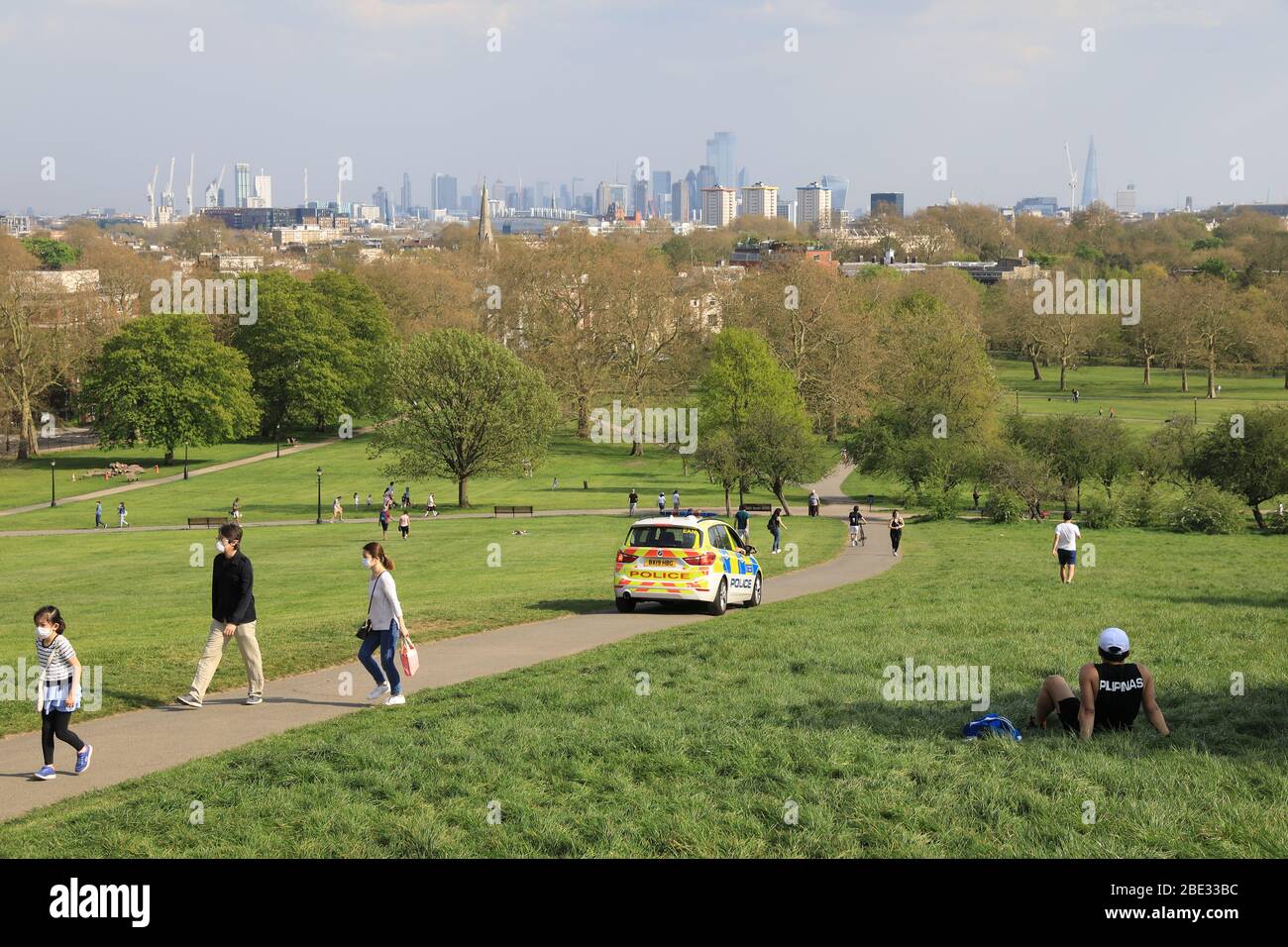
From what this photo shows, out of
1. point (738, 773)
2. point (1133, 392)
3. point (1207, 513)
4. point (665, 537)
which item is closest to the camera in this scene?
point (738, 773)

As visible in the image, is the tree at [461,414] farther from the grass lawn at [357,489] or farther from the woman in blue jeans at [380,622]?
the woman in blue jeans at [380,622]

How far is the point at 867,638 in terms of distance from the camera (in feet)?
55.4

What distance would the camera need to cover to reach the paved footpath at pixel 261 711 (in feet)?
37.6

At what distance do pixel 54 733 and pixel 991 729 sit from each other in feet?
27.8

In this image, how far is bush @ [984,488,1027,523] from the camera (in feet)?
172

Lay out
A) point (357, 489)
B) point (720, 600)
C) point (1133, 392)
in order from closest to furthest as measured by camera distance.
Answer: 1. point (720, 600)
2. point (357, 489)
3. point (1133, 392)

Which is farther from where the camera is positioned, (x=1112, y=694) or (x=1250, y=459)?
(x=1250, y=459)

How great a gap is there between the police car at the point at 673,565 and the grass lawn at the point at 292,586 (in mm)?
1540

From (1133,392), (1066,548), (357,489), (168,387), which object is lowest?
(357,489)

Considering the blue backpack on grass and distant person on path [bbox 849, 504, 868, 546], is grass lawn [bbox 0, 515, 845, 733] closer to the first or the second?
distant person on path [bbox 849, 504, 868, 546]

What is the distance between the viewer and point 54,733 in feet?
37.7

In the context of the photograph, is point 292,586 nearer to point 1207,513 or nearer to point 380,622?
point 380,622

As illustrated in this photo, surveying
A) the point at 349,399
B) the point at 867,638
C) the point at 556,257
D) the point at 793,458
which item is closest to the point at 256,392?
the point at 349,399

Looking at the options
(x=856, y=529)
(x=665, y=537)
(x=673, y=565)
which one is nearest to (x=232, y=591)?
(x=673, y=565)
